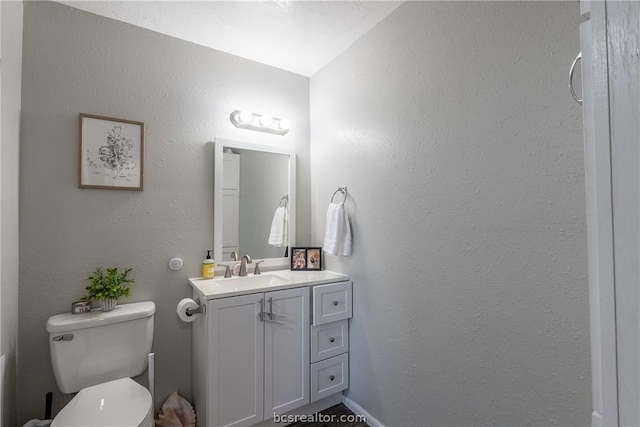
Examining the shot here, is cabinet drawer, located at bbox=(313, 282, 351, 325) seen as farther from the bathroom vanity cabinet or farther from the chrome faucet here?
the chrome faucet

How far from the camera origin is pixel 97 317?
1.46 metres

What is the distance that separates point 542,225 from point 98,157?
2186 mm

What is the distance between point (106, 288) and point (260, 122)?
141cm

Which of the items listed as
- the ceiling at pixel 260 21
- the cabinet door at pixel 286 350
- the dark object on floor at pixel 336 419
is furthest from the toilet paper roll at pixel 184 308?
the ceiling at pixel 260 21

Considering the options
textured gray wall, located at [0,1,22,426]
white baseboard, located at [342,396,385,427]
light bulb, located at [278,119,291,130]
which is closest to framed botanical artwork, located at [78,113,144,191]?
textured gray wall, located at [0,1,22,426]

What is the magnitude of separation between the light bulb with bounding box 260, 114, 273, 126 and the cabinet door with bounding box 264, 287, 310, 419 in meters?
1.21

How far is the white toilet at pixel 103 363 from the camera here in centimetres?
121

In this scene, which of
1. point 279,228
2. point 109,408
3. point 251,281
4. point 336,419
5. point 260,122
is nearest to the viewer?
point 109,408

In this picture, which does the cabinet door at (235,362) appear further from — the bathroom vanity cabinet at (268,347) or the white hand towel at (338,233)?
the white hand towel at (338,233)

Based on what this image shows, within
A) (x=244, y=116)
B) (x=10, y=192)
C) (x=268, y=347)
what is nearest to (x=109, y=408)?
(x=268, y=347)

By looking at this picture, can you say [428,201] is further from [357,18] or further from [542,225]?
[357,18]

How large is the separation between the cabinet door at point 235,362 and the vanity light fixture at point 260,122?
3.95 feet

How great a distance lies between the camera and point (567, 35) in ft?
3.16

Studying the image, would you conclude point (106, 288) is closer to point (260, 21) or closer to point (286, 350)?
point (286, 350)
